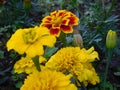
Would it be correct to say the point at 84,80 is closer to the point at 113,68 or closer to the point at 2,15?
the point at 113,68

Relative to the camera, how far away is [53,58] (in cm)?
107

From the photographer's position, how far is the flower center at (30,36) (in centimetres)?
96

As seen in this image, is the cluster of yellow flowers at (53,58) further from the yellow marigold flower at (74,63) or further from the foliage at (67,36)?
the foliage at (67,36)

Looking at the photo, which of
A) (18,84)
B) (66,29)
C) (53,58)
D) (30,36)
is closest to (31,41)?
(30,36)

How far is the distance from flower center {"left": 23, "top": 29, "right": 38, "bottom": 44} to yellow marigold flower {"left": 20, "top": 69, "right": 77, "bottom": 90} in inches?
3.6

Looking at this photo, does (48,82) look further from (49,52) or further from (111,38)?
(49,52)

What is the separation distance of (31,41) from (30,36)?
2cm

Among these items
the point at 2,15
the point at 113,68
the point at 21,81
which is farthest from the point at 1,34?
the point at 113,68

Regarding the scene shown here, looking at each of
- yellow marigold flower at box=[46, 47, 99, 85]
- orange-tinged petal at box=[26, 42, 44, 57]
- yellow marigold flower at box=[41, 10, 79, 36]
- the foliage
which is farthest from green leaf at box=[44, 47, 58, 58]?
orange-tinged petal at box=[26, 42, 44, 57]

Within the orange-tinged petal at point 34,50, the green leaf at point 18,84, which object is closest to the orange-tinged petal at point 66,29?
the orange-tinged petal at point 34,50

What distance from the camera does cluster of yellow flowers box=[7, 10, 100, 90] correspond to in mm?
932

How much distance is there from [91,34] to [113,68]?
0.21m

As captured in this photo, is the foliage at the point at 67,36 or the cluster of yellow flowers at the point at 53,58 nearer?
the cluster of yellow flowers at the point at 53,58

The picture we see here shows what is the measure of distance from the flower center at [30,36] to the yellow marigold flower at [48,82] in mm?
90
